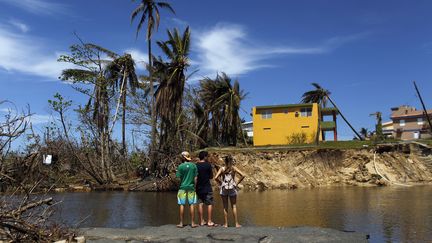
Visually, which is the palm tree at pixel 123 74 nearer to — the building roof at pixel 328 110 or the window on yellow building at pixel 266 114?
the window on yellow building at pixel 266 114

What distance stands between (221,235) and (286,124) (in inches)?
1320

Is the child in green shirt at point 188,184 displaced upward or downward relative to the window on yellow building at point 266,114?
downward

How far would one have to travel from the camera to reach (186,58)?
38.1m

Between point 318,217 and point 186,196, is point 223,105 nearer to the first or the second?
point 318,217

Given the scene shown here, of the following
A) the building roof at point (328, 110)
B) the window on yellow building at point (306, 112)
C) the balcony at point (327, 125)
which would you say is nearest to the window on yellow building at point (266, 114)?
the window on yellow building at point (306, 112)

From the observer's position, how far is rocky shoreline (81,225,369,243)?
974cm

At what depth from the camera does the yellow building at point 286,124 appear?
4222cm

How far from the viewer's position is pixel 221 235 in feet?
32.9

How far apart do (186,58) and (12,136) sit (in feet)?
96.9

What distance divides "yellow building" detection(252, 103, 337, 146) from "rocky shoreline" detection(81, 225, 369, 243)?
3202cm

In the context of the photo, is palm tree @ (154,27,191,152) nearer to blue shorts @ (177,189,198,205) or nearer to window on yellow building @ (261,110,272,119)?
window on yellow building @ (261,110,272,119)

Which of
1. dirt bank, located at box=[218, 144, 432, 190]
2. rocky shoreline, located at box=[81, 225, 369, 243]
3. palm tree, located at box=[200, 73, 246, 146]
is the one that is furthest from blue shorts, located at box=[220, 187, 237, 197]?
palm tree, located at box=[200, 73, 246, 146]

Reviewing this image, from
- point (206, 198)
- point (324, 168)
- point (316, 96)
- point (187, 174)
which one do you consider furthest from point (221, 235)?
point (316, 96)

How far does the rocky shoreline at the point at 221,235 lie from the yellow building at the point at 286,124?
105ft
